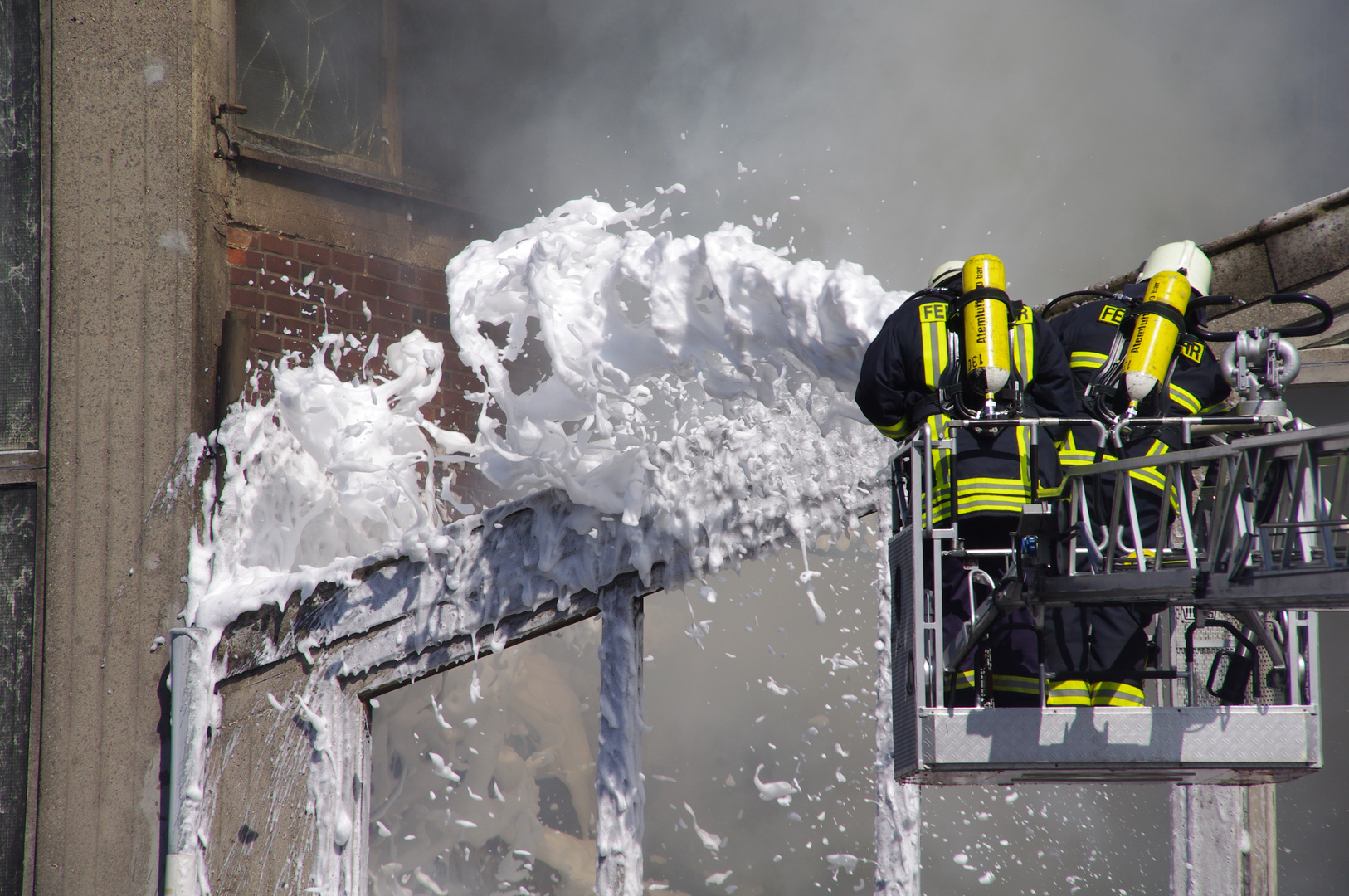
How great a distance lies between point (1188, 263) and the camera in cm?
343

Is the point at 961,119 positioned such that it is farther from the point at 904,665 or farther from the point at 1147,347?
the point at 904,665

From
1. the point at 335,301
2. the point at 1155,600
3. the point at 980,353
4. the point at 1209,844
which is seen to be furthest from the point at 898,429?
the point at 335,301

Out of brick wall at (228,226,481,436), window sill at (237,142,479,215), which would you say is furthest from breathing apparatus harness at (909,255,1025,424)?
window sill at (237,142,479,215)

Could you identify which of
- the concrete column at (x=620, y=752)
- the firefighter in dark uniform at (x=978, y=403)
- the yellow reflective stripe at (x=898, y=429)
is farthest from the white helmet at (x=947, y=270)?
the concrete column at (x=620, y=752)

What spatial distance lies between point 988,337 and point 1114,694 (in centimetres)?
110

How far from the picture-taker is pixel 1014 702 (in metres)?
3.16

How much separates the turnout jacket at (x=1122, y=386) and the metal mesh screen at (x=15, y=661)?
17.1 ft

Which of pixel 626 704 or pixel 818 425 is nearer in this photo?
pixel 818 425

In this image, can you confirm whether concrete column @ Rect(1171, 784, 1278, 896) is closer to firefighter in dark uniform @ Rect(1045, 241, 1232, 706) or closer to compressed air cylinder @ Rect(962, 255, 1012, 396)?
firefighter in dark uniform @ Rect(1045, 241, 1232, 706)

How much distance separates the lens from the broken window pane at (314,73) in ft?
20.8

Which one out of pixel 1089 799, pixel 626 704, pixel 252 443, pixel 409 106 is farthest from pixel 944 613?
pixel 1089 799

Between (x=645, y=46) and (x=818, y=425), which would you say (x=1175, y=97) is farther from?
(x=818, y=425)

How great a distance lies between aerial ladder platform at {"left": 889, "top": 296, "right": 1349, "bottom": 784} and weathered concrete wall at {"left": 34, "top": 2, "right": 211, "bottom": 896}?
4.15 m

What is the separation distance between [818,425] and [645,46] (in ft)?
16.5
